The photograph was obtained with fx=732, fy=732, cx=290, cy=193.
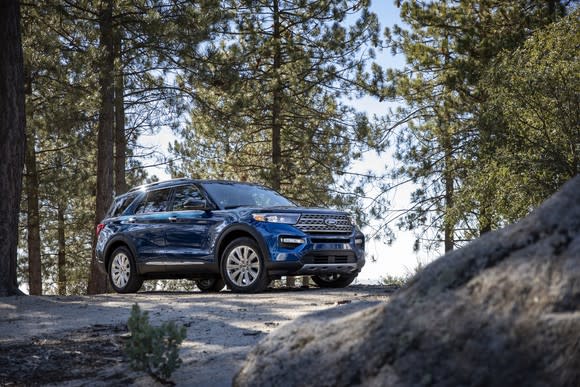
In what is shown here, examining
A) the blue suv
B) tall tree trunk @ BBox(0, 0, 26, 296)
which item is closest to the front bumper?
the blue suv

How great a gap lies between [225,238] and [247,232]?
21.1 inches

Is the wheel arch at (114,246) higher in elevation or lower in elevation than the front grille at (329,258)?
higher

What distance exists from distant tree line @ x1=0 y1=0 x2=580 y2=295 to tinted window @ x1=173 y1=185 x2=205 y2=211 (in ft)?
19.6

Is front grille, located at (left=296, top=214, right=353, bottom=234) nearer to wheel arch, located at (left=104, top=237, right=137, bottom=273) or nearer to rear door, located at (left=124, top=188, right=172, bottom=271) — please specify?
rear door, located at (left=124, top=188, right=172, bottom=271)

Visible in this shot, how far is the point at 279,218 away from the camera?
11.5 meters

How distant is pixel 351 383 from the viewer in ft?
11.6

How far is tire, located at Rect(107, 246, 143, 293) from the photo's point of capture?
1380cm

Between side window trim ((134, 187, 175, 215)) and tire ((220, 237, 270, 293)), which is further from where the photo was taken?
side window trim ((134, 187, 175, 215))

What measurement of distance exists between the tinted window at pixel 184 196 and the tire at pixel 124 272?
1577 millimetres

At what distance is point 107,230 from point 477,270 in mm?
11736

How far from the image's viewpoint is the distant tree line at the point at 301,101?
1866cm

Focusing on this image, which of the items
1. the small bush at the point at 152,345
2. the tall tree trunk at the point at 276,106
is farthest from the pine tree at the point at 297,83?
the small bush at the point at 152,345

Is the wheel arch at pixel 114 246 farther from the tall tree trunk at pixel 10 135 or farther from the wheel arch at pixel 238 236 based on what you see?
the wheel arch at pixel 238 236

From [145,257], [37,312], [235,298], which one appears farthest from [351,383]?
[145,257]
